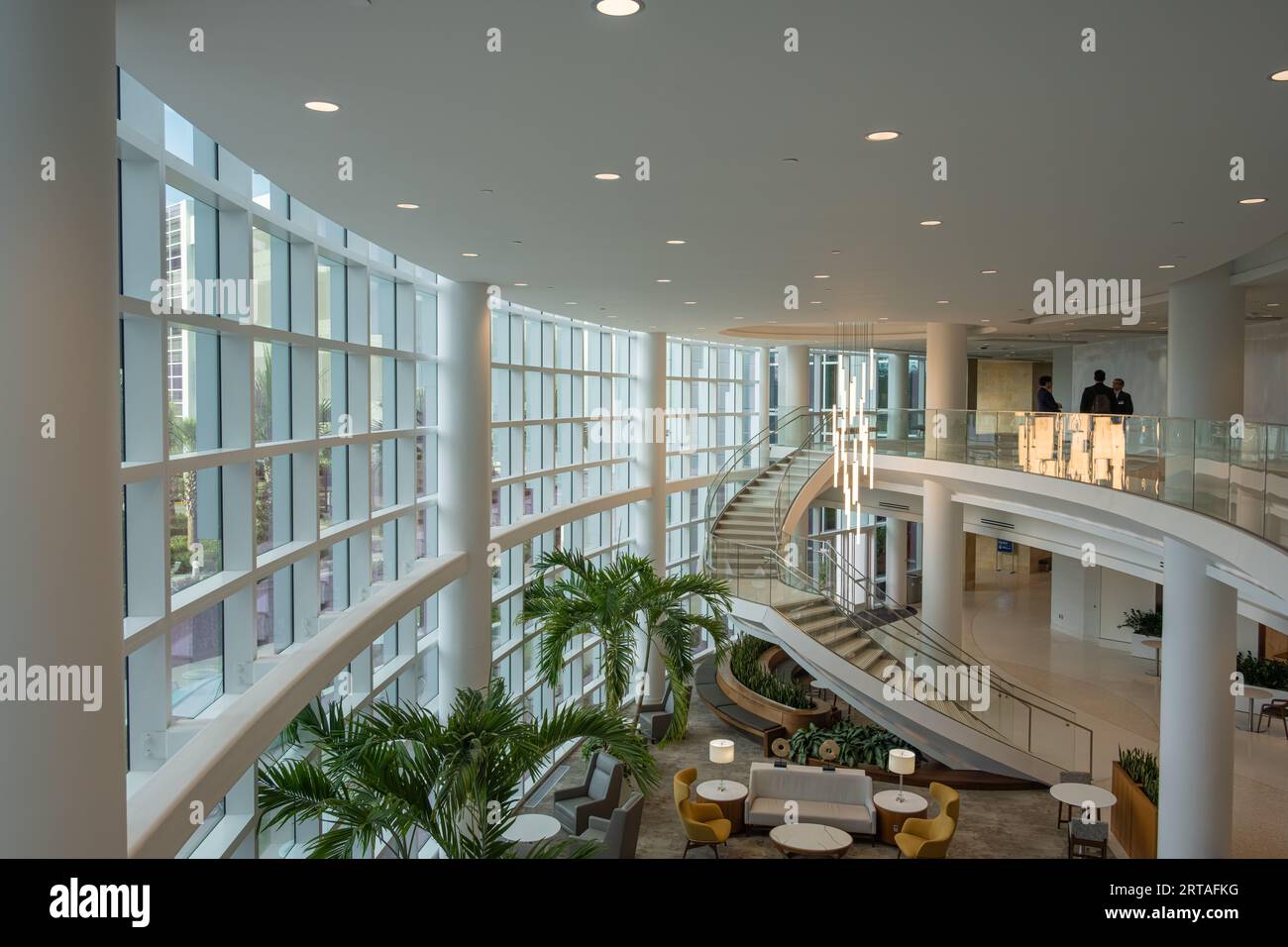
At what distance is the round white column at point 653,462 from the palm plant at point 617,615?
16.1 ft

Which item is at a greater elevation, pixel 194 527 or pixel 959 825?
pixel 194 527

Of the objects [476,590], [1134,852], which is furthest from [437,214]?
[1134,852]

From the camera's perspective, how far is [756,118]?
5461mm

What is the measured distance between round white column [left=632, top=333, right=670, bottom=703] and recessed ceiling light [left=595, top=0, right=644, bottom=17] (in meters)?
18.5

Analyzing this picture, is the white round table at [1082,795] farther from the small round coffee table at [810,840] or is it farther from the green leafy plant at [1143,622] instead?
the green leafy plant at [1143,622]

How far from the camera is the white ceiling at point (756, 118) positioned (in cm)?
409

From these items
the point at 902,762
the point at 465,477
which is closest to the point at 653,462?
the point at 465,477

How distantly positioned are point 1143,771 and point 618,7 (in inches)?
566

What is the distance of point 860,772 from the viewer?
49.5 ft

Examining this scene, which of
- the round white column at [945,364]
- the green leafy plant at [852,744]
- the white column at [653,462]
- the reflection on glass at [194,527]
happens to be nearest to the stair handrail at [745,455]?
the white column at [653,462]

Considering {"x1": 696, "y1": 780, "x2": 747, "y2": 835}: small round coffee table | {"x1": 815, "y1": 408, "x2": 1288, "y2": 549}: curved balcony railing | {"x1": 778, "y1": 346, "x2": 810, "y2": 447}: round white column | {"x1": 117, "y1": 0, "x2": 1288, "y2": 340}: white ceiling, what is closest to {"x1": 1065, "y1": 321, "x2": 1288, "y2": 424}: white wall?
{"x1": 815, "y1": 408, "x2": 1288, "y2": 549}: curved balcony railing

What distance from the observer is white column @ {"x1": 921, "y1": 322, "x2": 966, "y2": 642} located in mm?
20172

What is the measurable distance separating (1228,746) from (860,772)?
16.7ft

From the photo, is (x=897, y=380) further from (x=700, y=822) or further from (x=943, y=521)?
(x=700, y=822)
